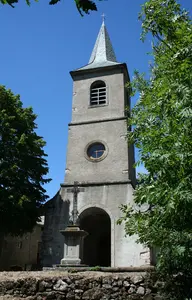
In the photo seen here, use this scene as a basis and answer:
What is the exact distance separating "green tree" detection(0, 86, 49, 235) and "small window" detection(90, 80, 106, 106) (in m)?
4.23

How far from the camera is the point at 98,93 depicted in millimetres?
20391

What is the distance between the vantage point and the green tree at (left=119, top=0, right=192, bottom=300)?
20.1 ft

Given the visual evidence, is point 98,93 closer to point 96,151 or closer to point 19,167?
point 96,151

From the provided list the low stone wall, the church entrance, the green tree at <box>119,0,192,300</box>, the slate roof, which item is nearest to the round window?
the church entrance

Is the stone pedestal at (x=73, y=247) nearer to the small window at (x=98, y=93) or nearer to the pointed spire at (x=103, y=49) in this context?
the small window at (x=98, y=93)

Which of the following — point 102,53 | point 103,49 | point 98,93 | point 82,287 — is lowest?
point 82,287

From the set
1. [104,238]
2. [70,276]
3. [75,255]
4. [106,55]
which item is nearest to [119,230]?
[75,255]

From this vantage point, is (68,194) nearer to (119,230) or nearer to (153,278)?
(119,230)

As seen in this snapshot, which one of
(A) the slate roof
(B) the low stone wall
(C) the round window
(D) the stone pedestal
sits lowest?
(B) the low stone wall

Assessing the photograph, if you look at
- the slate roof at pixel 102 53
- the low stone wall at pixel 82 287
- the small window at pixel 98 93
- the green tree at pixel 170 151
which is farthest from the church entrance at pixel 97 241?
the green tree at pixel 170 151

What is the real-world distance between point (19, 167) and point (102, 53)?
11.5 meters

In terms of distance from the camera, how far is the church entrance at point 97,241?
61.9 feet

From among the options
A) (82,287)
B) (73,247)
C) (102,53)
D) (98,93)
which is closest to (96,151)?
(98,93)

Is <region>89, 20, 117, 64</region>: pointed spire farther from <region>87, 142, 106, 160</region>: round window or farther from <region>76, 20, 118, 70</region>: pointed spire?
<region>87, 142, 106, 160</region>: round window
